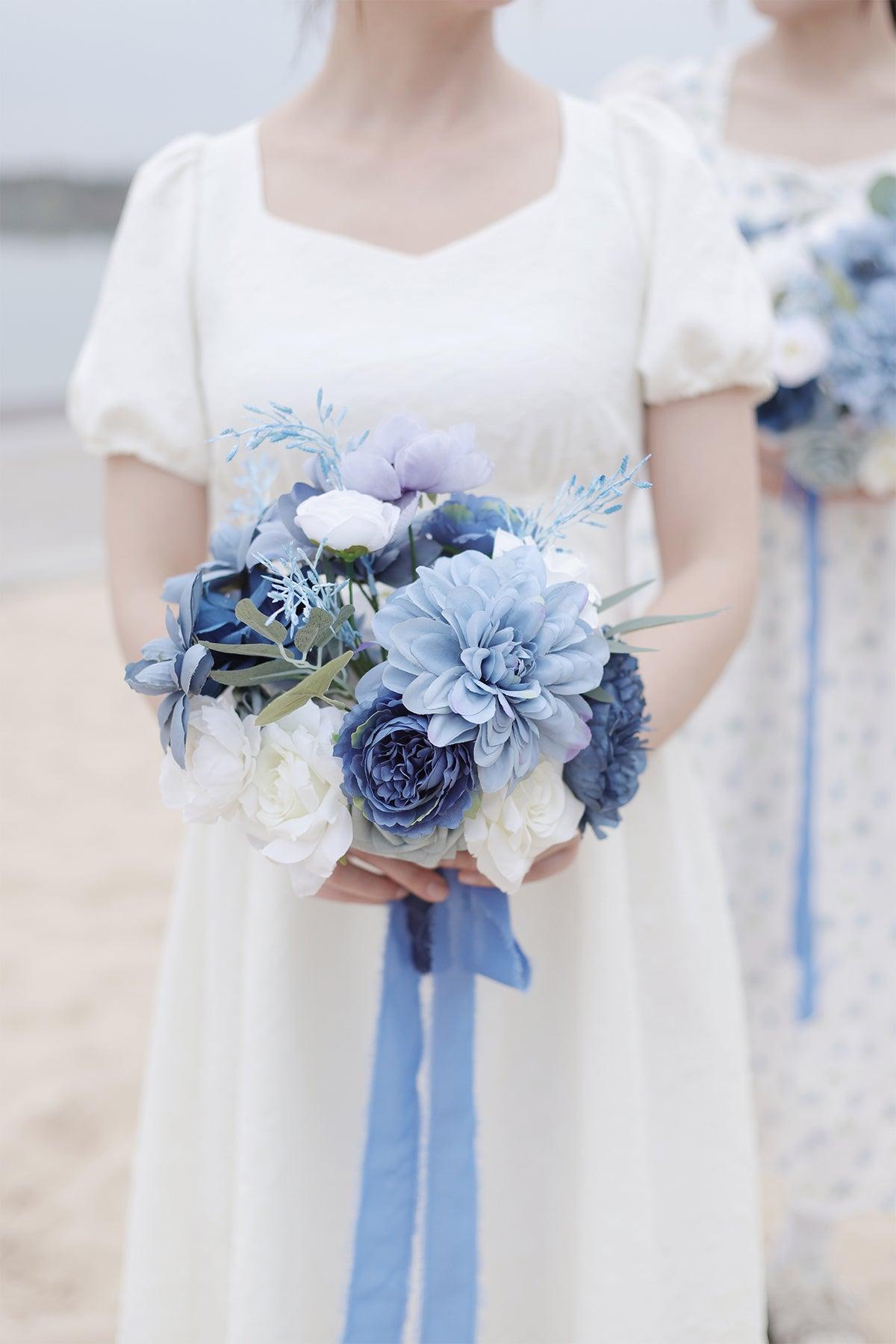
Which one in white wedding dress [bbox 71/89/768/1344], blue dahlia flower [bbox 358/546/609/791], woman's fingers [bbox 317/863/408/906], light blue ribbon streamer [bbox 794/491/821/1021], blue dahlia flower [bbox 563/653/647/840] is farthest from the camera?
light blue ribbon streamer [bbox 794/491/821/1021]

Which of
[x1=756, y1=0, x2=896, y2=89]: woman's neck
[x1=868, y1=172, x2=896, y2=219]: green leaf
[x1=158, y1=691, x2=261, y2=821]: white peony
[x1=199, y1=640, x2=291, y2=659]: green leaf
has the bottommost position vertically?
[x1=158, y1=691, x2=261, y2=821]: white peony

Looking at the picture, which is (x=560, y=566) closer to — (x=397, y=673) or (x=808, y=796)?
(x=397, y=673)

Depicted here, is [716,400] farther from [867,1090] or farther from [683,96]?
[867,1090]

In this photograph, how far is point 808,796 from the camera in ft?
7.05

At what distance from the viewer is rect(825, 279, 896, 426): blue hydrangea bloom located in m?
1.94

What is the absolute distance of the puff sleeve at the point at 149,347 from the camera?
139 centimetres

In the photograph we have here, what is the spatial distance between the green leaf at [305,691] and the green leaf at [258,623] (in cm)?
4

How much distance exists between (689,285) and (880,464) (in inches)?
29.7

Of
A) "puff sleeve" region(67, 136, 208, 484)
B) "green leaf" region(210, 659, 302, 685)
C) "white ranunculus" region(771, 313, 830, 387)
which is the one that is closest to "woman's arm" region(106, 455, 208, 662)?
"puff sleeve" region(67, 136, 208, 484)

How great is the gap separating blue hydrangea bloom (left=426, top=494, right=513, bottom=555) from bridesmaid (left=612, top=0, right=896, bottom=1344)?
1.13 metres

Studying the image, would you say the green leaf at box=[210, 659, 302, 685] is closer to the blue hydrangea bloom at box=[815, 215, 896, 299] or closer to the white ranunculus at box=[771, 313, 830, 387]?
the white ranunculus at box=[771, 313, 830, 387]

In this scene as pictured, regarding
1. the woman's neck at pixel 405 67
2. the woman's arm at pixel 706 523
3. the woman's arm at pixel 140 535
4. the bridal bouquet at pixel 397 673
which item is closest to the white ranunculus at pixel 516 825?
the bridal bouquet at pixel 397 673

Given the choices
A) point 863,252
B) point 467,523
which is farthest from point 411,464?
point 863,252

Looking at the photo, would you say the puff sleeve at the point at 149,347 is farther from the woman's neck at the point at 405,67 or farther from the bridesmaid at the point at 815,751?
the bridesmaid at the point at 815,751
